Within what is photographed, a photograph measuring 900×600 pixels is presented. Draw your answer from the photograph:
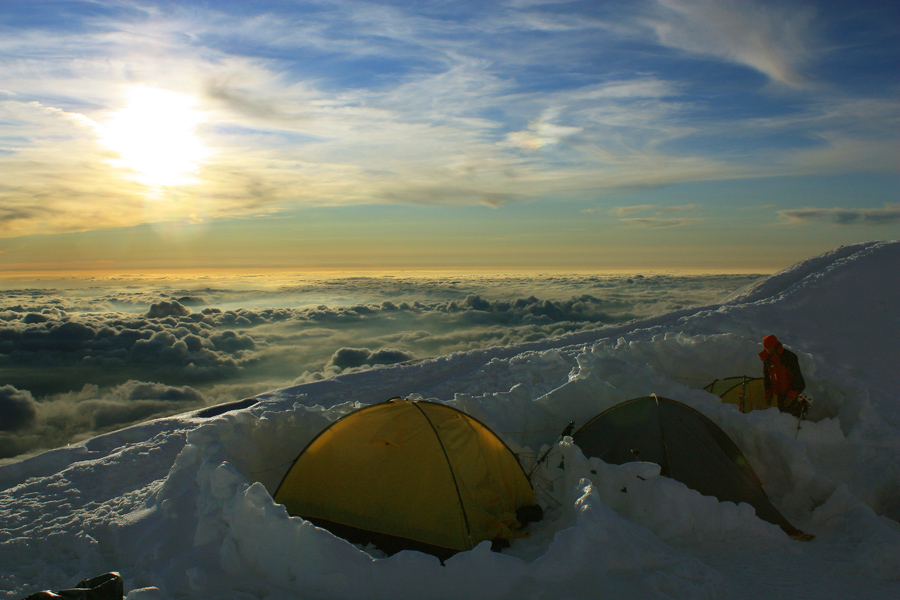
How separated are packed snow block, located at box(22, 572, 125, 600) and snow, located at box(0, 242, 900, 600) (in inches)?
7.3

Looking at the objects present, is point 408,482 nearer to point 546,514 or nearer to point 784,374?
point 546,514

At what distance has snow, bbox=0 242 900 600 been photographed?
4234 millimetres

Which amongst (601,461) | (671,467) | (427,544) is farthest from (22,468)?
(671,467)

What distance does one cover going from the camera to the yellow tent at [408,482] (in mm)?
5102

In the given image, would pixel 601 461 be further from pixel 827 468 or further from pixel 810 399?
pixel 810 399

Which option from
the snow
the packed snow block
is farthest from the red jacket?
the packed snow block

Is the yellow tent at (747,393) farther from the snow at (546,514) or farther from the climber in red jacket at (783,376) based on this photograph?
the snow at (546,514)

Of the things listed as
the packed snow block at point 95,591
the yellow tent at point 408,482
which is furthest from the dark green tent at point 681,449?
the packed snow block at point 95,591

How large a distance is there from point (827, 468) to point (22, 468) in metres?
12.2

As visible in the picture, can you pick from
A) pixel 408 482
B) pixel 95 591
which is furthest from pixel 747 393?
pixel 95 591

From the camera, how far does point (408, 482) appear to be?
17.3 feet

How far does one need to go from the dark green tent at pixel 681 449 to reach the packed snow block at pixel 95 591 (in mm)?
5096

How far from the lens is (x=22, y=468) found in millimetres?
8203

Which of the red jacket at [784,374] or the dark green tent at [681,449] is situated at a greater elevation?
the red jacket at [784,374]
